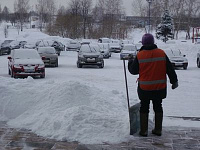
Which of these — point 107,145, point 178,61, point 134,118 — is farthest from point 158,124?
point 178,61

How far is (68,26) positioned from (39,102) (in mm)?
57284

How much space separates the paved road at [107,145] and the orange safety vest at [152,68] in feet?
2.96

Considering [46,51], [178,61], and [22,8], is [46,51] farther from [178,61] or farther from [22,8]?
[22,8]

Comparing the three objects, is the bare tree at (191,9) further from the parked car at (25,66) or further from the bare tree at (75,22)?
the parked car at (25,66)

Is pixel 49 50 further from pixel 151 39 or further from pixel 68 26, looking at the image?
pixel 68 26

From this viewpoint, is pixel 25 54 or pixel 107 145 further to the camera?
pixel 25 54

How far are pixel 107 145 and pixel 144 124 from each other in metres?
0.84

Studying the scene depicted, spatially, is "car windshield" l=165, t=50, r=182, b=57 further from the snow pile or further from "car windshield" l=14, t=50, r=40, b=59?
the snow pile

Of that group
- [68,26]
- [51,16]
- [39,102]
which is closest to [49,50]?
[39,102]

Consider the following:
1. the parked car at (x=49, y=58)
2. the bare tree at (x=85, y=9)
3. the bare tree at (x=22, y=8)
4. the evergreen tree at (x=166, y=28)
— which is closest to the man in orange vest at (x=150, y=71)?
the parked car at (x=49, y=58)

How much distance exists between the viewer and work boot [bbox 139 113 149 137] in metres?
6.53

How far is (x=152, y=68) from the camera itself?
6.34 meters

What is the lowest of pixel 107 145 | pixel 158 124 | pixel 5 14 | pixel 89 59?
pixel 107 145

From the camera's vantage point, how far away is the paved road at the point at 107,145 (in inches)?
236
